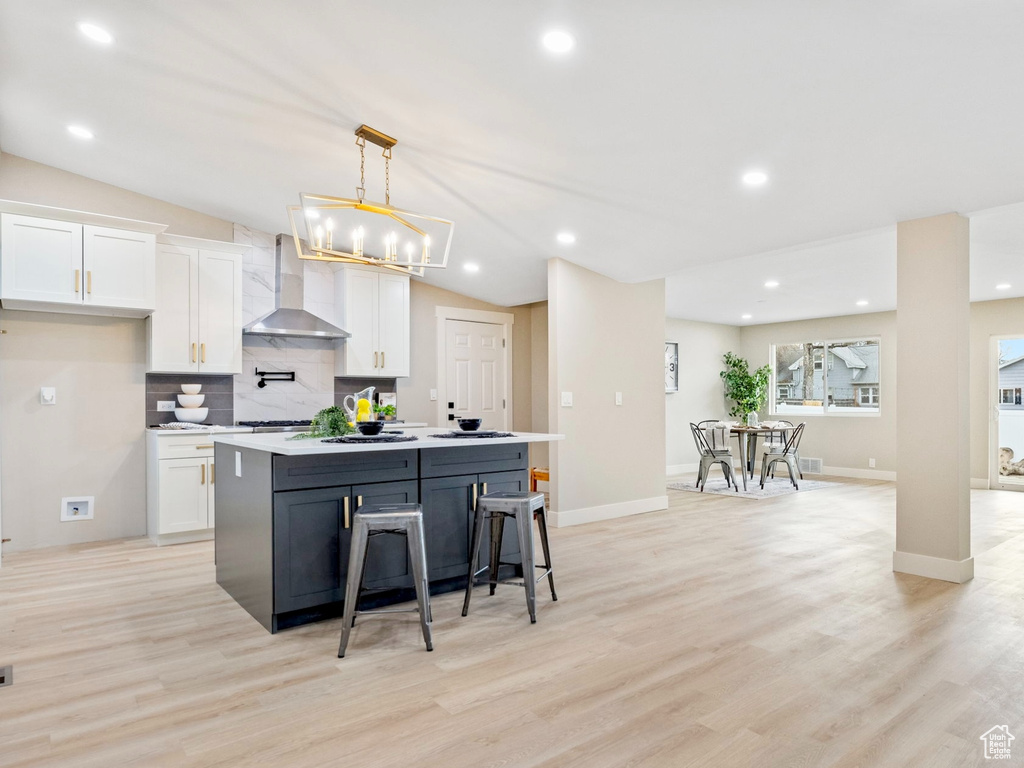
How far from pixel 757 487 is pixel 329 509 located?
6.22 metres

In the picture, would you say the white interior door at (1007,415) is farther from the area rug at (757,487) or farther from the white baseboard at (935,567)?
the white baseboard at (935,567)

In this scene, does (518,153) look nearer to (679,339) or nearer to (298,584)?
(298,584)

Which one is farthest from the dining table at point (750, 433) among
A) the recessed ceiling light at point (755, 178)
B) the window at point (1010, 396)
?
the recessed ceiling light at point (755, 178)

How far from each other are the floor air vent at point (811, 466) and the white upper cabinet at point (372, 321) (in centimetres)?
660

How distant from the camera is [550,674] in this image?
8.04ft

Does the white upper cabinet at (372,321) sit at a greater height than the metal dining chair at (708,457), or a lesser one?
greater

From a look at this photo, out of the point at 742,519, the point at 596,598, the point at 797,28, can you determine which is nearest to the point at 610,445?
the point at 742,519

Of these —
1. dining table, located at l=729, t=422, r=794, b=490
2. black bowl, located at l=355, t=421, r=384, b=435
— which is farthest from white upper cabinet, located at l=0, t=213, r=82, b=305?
dining table, located at l=729, t=422, r=794, b=490

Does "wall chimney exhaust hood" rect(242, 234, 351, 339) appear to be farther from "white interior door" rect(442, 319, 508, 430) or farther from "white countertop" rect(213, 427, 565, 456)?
"white countertop" rect(213, 427, 565, 456)

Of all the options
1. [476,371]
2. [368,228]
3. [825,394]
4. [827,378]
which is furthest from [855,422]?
[368,228]

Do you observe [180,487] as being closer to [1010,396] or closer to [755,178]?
[755,178]

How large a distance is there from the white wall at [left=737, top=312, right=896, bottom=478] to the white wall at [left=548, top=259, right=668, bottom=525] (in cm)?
434

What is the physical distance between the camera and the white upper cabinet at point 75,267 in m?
4.33

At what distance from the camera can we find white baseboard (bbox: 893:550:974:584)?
12.0ft
